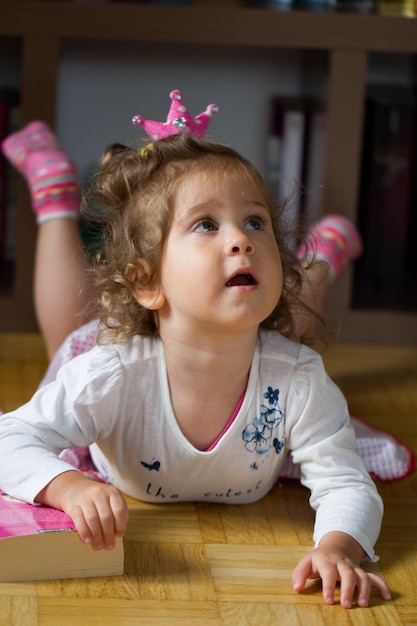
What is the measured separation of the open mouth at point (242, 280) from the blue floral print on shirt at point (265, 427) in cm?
13

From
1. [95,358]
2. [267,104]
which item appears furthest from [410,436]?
[267,104]

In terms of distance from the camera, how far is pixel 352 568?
0.92m

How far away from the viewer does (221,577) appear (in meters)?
0.95

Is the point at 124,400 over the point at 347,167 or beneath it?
beneath

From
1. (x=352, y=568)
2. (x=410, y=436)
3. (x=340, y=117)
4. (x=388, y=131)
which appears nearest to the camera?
(x=352, y=568)

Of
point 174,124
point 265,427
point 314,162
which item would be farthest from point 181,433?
point 314,162

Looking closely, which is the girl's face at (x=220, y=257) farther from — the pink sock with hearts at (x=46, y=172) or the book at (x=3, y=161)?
the book at (x=3, y=161)

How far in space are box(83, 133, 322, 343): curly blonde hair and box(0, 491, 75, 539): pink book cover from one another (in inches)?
7.7

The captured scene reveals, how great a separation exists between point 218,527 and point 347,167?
29.1 inches

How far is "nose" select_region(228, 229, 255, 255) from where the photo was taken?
0.98m

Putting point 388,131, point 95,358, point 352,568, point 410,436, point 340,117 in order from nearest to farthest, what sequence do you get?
point 352,568 → point 95,358 → point 410,436 → point 340,117 → point 388,131

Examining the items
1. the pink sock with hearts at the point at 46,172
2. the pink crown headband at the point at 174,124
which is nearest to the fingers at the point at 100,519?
the pink crown headband at the point at 174,124

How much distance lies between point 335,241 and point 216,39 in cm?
34

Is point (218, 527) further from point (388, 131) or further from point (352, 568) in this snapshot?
point (388, 131)
